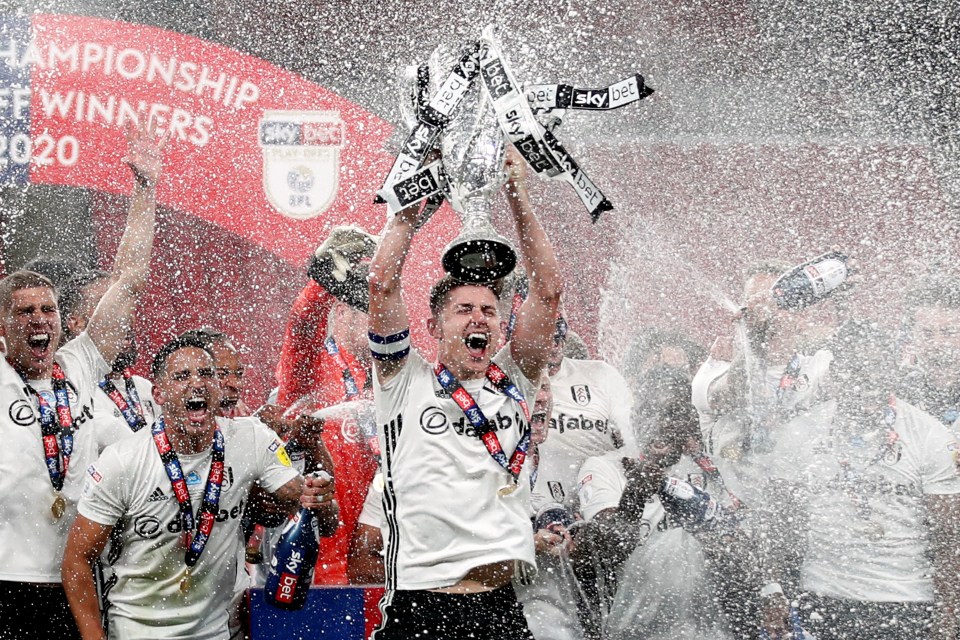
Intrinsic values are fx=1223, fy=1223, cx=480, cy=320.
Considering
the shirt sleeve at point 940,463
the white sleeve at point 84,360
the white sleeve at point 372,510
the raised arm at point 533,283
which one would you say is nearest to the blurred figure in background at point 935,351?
the shirt sleeve at point 940,463

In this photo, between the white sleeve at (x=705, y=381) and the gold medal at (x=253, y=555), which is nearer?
the gold medal at (x=253, y=555)

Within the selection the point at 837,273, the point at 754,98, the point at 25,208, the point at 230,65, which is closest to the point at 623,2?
the point at 754,98

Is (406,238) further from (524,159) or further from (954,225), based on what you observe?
(954,225)

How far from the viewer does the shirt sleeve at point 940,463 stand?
4730 millimetres

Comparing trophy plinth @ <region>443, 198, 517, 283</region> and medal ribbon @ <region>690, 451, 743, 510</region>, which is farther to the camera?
medal ribbon @ <region>690, 451, 743, 510</region>

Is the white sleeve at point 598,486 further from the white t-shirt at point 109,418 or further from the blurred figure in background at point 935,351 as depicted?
the white t-shirt at point 109,418

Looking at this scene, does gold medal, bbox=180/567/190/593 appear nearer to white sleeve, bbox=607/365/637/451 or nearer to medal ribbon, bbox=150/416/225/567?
medal ribbon, bbox=150/416/225/567

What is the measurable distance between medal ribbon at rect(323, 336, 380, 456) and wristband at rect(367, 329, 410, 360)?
116 cm

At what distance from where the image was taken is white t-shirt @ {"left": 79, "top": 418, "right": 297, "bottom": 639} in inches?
150

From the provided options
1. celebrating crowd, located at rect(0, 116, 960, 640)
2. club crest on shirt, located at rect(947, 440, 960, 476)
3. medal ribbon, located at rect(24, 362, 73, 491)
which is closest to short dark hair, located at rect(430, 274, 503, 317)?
celebrating crowd, located at rect(0, 116, 960, 640)

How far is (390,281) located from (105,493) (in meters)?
1.19

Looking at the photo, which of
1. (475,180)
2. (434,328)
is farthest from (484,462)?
(475,180)

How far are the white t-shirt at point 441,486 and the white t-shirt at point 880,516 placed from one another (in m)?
1.75

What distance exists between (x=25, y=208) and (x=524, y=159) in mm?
4208
